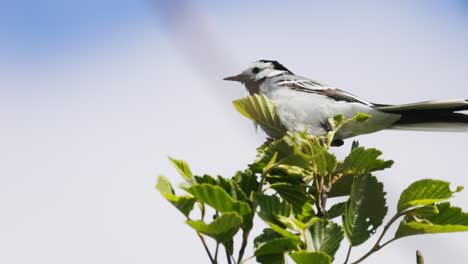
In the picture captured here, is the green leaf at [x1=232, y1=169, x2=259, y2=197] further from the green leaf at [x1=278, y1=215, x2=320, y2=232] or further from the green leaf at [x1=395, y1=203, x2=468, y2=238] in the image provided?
the green leaf at [x1=395, y1=203, x2=468, y2=238]

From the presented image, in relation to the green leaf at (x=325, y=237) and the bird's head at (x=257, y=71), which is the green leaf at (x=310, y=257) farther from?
the bird's head at (x=257, y=71)

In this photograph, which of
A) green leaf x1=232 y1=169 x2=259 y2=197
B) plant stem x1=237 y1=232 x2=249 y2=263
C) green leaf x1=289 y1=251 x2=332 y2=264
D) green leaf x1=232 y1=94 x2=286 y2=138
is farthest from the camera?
green leaf x1=232 y1=94 x2=286 y2=138

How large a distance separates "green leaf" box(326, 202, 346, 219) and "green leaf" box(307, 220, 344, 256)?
0.31 metres

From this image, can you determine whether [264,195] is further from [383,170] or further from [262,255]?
[383,170]

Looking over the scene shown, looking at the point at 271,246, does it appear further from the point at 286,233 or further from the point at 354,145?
the point at 354,145

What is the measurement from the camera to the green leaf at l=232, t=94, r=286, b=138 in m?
2.02

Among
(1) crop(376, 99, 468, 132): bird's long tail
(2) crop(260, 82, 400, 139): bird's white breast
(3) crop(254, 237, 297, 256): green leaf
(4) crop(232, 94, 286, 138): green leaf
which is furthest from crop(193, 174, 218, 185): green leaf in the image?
(1) crop(376, 99, 468, 132): bird's long tail

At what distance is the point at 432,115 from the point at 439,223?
1404 mm

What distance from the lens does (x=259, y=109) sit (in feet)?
6.72

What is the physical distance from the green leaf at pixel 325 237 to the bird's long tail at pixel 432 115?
4.77ft

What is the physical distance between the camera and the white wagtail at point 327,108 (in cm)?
281

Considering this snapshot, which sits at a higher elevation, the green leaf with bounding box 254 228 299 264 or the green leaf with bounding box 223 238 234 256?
the green leaf with bounding box 223 238 234 256

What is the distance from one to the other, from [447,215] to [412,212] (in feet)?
0.36

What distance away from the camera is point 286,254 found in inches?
62.7
